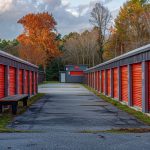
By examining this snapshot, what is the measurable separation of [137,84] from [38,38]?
2238 inches

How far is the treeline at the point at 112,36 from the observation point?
5909cm

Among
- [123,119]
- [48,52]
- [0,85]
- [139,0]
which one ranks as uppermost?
[139,0]

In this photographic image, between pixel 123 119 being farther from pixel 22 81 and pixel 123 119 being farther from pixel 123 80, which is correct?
pixel 22 81

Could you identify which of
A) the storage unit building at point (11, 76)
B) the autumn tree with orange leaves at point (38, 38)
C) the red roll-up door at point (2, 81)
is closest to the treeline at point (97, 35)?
the autumn tree with orange leaves at point (38, 38)

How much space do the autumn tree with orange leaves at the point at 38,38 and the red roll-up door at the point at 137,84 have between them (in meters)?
51.4

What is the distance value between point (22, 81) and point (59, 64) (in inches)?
2576

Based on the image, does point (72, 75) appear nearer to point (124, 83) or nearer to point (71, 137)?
point (124, 83)

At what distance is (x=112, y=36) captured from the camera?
2931 inches

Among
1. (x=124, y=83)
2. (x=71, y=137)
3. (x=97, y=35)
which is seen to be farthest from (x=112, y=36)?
(x=71, y=137)

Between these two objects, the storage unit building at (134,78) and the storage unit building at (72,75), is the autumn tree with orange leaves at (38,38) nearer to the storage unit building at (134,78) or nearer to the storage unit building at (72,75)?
the storage unit building at (72,75)

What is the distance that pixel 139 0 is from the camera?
2643 inches

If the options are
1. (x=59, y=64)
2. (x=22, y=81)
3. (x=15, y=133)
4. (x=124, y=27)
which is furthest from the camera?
(x=59, y=64)

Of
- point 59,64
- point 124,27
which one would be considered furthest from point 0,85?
point 59,64

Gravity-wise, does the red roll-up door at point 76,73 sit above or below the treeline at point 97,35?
below
